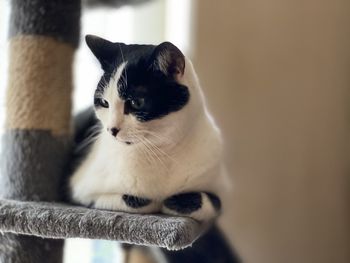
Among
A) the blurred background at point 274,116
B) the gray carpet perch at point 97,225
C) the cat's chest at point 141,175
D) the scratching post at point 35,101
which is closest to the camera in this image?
the gray carpet perch at point 97,225

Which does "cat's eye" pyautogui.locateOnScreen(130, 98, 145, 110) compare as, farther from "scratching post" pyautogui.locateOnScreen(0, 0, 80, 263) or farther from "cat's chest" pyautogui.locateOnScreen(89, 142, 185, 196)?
"scratching post" pyautogui.locateOnScreen(0, 0, 80, 263)

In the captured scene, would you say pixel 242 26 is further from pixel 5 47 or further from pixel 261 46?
pixel 5 47

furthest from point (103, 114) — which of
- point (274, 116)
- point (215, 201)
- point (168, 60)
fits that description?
point (274, 116)

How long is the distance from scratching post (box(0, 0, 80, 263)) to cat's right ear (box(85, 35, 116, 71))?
6.2 inches

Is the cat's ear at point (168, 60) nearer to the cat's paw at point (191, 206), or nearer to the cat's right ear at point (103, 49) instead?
the cat's right ear at point (103, 49)

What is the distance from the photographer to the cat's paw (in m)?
0.77

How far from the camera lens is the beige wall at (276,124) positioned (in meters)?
1.49

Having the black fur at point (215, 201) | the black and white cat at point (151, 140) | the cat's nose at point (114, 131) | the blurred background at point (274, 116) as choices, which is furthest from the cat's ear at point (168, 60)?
the blurred background at point (274, 116)

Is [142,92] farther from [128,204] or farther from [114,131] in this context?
[128,204]

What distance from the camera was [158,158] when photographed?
784 millimetres

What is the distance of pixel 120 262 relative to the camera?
3.26ft

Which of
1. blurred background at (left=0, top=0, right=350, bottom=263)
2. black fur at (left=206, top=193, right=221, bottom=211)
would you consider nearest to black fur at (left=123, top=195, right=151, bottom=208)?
black fur at (left=206, top=193, right=221, bottom=211)

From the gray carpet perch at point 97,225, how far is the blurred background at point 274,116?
2.48ft

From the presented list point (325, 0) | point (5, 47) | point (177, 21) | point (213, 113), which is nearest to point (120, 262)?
point (5, 47)
